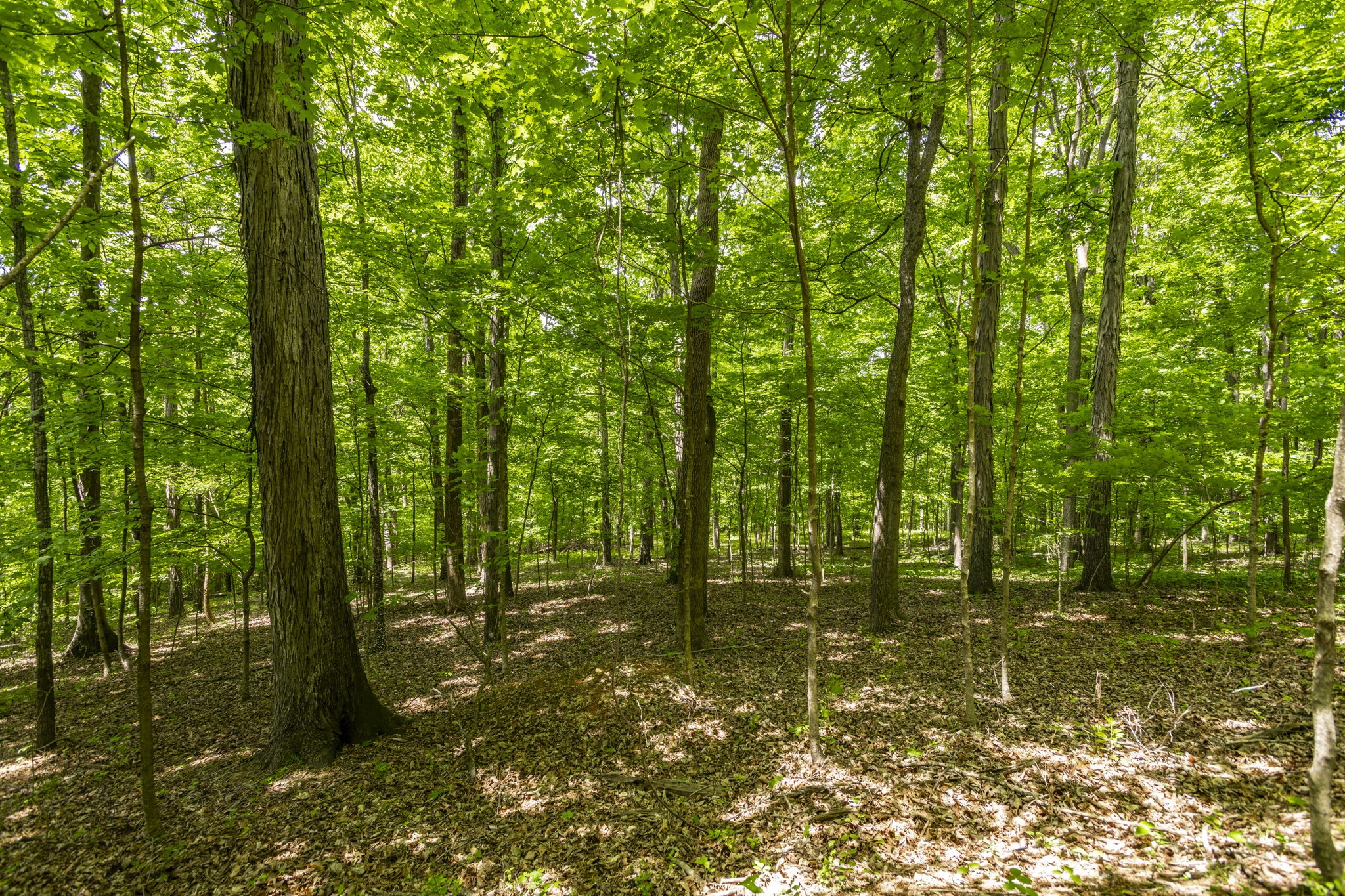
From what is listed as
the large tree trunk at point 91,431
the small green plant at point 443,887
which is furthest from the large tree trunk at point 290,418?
the small green plant at point 443,887

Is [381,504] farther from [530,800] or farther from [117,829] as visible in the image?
[530,800]

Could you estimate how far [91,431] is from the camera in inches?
257

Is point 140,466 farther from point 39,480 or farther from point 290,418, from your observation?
point 39,480

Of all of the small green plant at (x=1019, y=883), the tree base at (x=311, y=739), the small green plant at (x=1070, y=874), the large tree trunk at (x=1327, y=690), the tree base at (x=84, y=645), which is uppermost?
the large tree trunk at (x=1327, y=690)

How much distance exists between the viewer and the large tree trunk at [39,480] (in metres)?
5.36

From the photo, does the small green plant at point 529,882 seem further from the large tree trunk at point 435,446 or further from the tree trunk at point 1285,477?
the tree trunk at point 1285,477

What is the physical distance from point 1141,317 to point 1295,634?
981 cm

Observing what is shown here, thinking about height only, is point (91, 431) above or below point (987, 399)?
below

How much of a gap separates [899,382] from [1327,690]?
17.6 feet

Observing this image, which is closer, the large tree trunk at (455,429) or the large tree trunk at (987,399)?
the large tree trunk at (987,399)

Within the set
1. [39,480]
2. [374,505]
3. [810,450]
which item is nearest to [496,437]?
[374,505]

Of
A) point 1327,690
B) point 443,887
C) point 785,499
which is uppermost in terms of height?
point 1327,690

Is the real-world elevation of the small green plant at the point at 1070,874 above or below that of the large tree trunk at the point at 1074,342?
below

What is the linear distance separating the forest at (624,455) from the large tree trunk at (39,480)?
2.4 inches
